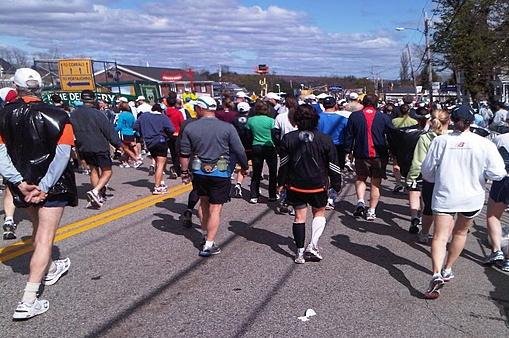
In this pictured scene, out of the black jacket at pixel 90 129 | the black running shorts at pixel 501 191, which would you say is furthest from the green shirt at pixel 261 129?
the black running shorts at pixel 501 191

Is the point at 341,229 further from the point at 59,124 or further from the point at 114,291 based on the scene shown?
the point at 59,124

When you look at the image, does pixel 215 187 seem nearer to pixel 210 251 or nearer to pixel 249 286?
pixel 210 251

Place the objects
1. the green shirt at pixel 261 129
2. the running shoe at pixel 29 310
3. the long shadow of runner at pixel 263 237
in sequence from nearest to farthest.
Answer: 1. the running shoe at pixel 29 310
2. the long shadow of runner at pixel 263 237
3. the green shirt at pixel 261 129

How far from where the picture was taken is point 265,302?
4426 millimetres

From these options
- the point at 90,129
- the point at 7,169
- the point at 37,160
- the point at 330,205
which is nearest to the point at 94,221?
the point at 90,129

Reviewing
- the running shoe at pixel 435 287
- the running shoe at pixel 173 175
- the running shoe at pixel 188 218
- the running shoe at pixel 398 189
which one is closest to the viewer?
the running shoe at pixel 435 287

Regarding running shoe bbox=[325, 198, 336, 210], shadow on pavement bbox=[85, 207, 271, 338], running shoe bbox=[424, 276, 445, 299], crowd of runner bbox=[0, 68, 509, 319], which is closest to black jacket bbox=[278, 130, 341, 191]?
crowd of runner bbox=[0, 68, 509, 319]

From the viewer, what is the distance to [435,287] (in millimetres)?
4441

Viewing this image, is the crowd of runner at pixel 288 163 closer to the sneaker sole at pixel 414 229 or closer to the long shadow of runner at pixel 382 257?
the sneaker sole at pixel 414 229

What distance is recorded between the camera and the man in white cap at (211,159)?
5711 millimetres

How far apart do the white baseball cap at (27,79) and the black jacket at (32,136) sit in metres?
0.16

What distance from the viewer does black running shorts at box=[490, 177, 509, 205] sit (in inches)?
211

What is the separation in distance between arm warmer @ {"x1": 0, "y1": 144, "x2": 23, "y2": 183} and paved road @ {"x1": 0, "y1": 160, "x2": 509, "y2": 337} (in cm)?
118

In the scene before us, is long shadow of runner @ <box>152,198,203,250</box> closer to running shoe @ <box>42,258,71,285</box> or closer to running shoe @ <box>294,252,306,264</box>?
running shoe @ <box>294,252,306,264</box>
